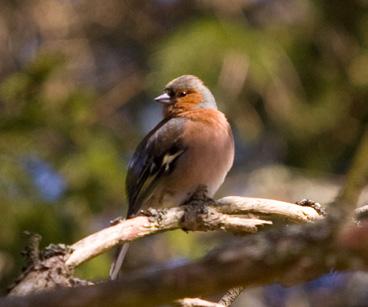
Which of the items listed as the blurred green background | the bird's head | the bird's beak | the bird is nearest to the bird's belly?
the bird

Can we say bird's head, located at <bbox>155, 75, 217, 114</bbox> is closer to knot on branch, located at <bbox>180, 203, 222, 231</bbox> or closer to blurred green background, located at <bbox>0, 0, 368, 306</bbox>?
blurred green background, located at <bbox>0, 0, 368, 306</bbox>

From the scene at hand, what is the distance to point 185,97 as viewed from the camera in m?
6.56

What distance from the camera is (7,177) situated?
6184 mm

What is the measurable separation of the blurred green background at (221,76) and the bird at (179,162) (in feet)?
3.27

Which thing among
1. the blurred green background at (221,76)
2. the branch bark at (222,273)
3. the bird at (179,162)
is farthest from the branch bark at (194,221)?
the blurred green background at (221,76)

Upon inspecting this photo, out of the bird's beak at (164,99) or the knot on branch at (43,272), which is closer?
the knot on branch at (43,272)

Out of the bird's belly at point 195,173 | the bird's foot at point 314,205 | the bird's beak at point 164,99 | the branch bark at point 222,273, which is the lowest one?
the bird's belly at point 195,173

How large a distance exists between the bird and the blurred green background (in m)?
1.00

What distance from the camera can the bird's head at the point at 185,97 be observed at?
255 inches

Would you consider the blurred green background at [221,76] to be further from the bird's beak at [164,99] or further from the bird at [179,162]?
the bird at [179,162]

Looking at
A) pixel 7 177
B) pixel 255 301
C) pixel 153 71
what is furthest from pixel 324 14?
pixel 7 177

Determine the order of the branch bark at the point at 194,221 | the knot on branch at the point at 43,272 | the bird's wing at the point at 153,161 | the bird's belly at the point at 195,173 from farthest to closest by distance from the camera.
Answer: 1. the bird's wing at the point at 153,161
2. the bird's belly at the point at 195,173
3. the branch bark at the point at 194,221
4. the knot on branch at the point at 43,272

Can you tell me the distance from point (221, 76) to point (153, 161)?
10.8 feet

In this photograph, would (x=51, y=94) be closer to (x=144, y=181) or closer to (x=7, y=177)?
(x=7, y=177)
